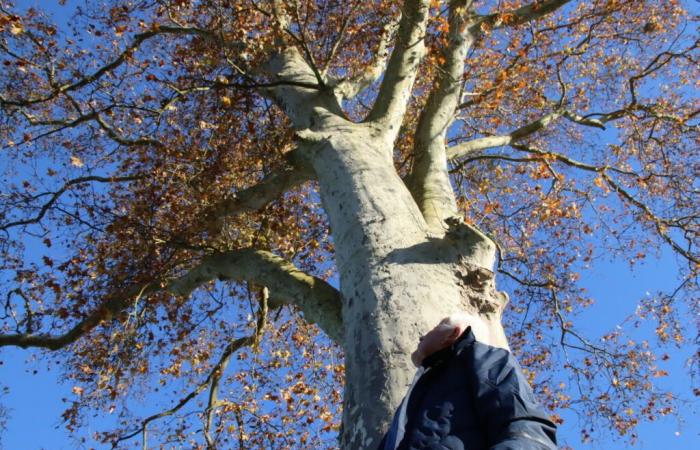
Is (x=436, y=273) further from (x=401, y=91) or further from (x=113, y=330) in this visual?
(x=113, y=330)

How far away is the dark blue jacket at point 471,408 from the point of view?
1.71 m

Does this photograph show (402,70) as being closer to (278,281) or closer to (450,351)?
(278,281)

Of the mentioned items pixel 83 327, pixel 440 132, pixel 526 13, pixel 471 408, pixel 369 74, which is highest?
pixel 526 13

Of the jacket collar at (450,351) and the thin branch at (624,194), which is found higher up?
the thin branch at (624,194)

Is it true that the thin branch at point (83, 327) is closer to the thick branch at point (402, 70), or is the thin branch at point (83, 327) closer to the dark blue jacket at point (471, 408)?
the thick branch at point (402, 70)

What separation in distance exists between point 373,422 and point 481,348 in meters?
0.71

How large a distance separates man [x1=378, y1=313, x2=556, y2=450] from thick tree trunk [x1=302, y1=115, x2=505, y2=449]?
1.28 feet

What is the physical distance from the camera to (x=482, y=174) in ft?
32.4

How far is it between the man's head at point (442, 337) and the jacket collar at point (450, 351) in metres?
0.01

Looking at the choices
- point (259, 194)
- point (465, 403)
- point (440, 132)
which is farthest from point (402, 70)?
point (465, 403)

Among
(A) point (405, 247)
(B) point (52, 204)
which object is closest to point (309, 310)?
(A) point (405, 247)

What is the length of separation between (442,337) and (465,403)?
28cm

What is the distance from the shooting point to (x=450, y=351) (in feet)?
6.95

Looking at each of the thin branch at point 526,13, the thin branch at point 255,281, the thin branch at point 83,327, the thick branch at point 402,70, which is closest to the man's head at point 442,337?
the thin branch at point 255,281
